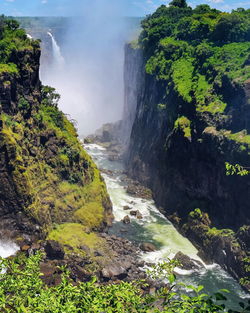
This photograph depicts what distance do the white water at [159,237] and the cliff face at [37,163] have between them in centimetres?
463

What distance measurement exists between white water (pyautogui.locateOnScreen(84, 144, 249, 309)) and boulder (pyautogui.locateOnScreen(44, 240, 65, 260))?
40.5 ft

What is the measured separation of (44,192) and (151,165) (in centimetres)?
2911

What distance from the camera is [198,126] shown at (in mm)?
63406

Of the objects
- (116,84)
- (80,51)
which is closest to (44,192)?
(116,84)

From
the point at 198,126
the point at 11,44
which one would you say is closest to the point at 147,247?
the point at 198,126

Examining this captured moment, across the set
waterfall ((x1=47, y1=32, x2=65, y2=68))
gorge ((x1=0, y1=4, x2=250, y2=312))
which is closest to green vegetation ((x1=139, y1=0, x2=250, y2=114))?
gorge ((x1=0, y1=4, x2=250, y2=312))

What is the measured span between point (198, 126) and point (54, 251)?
30731mm

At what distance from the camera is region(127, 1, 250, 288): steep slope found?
2152 inches

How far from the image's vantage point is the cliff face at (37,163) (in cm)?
4963

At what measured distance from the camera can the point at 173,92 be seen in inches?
2955

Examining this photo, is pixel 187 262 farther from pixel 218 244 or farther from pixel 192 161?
pixel 192 161

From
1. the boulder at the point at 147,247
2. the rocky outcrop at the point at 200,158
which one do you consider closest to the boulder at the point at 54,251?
the boulder at the point at 147,247

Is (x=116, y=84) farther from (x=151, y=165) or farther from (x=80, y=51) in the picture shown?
(x=151, y=165)

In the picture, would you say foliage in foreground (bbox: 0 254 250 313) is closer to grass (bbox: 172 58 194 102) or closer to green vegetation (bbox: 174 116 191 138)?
green vegetation (bbox: 174 116 191 138)
